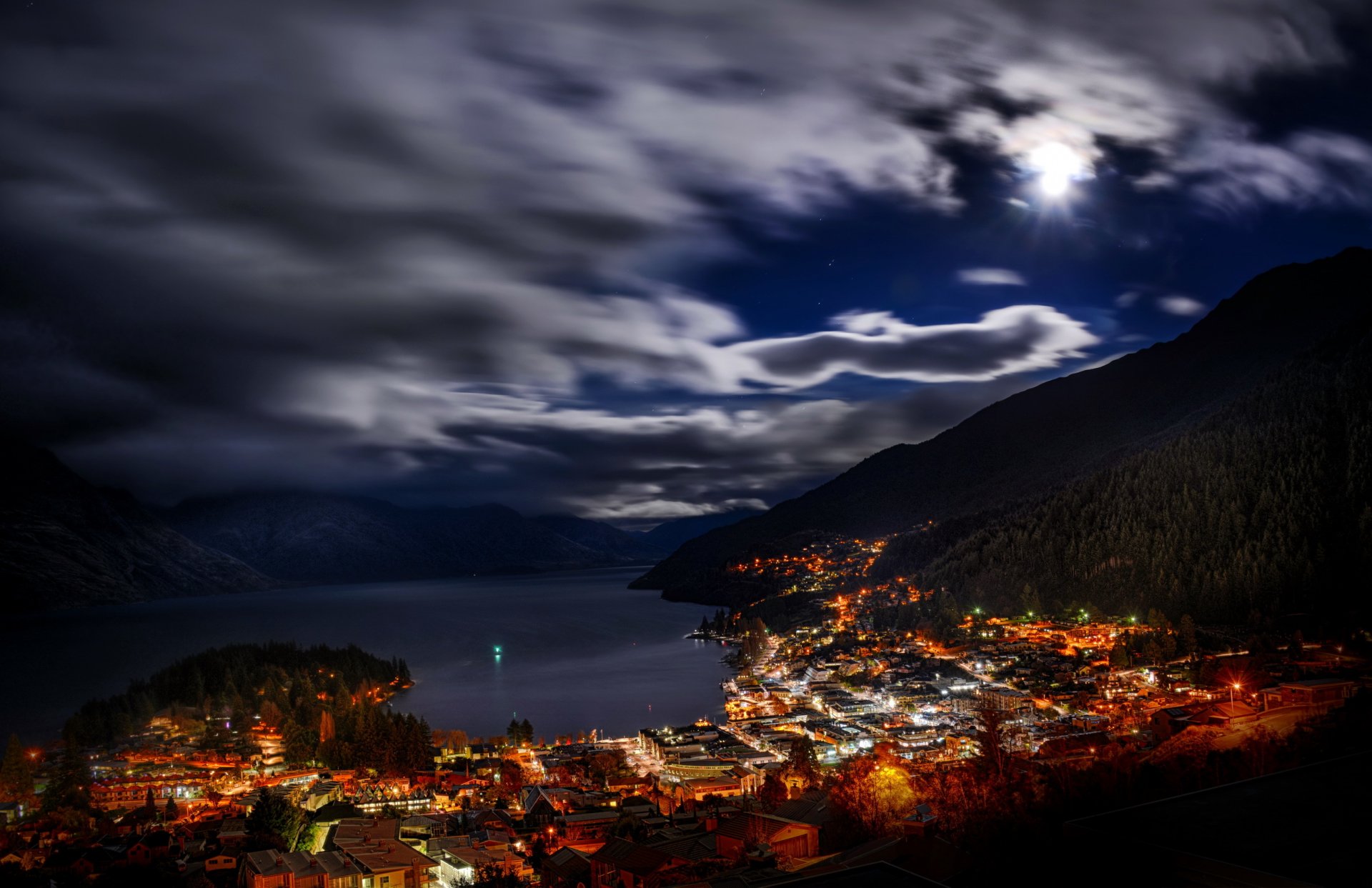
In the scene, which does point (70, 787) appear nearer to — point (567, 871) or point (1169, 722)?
point (567, 871)

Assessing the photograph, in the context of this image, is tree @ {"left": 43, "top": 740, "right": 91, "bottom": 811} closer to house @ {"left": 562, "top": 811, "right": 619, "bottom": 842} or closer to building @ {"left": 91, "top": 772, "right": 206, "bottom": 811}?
building @ {"left": 91, "top": 772, "right": 206, "bottom": 811}

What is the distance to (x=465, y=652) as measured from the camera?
59.4 metres

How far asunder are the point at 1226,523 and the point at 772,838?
34304 mm

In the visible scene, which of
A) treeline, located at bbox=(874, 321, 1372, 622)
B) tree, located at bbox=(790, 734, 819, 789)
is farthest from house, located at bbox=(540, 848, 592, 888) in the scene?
treeline, located at bbox=(874, 321, 1372, 622)

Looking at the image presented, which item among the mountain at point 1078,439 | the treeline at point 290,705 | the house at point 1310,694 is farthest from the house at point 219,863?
the mountain at point 1078,439

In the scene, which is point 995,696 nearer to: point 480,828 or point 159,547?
point 480,828

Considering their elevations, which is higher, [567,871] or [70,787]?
[70,787]

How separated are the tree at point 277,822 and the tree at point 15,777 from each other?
8999 mm

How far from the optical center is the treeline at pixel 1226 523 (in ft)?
108

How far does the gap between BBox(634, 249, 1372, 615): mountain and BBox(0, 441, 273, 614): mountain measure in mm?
87439

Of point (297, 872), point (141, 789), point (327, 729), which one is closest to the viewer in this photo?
point (297, 872)

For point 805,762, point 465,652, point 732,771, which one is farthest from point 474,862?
point 465,652

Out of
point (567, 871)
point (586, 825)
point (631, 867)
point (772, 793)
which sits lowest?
point (772, 793)

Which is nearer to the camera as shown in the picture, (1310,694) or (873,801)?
(873,801)
